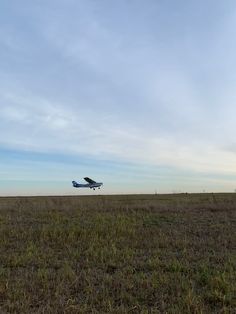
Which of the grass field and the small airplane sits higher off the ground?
the small airplane

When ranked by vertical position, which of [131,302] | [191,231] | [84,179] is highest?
[84,179]

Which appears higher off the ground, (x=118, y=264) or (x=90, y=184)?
(x=90, y=184)

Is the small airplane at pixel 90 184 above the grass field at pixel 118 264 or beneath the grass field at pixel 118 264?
above

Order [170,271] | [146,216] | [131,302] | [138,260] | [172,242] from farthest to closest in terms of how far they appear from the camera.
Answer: [146,216] < [172,242] < [138,260] < [170,271] < [131,302]

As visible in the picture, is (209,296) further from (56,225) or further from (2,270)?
(56,225)

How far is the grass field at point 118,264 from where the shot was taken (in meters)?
7.46

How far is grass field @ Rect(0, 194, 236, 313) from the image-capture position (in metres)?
7.46

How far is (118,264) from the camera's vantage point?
10.3 metres

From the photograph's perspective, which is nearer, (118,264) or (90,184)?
(118,264)

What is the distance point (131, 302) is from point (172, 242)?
5516mm

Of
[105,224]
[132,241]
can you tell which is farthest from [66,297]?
[105,224]

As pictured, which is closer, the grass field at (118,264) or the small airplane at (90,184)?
the grass field at (118,264)

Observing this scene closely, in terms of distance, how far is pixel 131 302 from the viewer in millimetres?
7520

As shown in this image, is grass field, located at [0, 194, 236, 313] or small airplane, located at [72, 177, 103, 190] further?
small airplane, located at [72, 177, 103, 190]
